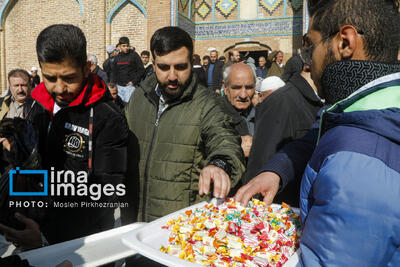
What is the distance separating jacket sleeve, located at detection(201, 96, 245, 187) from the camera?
5.61 ft

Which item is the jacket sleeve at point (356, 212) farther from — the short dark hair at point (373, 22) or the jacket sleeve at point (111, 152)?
the jacket sleeve at point (111, 152)

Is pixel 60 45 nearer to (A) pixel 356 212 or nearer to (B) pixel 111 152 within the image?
(B) pixel 111 152

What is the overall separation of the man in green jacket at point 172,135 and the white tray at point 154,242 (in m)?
0.48

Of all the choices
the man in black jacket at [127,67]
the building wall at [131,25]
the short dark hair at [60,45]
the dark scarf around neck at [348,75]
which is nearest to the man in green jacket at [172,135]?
the short dark hair at [60,45]

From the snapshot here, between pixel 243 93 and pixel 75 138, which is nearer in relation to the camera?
pixel 75 138

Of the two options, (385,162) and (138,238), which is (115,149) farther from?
(385,162)

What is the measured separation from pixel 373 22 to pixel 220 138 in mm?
1054

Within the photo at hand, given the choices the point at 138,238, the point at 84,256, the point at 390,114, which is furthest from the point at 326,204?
the point at 84,256

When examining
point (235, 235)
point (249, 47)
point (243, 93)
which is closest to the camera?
point (235, 235)

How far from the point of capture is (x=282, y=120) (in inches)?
97.7

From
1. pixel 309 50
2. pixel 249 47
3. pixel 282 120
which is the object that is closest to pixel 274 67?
pixel 249 47

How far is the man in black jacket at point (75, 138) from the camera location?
1743mm

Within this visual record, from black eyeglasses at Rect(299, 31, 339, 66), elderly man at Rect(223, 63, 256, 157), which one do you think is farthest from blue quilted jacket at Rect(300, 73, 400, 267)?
elderly man at Rect(223, 63, 256, 157)

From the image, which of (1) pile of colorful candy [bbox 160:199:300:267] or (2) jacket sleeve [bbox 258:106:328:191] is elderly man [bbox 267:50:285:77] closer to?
(2) jacket sleeve [bbox 258:106:328:191]
